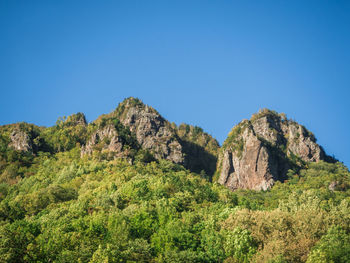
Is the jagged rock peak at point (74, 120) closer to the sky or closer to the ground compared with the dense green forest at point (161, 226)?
closer to the sky

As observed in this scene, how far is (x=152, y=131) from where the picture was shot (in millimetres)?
170250

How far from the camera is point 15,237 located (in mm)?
54594

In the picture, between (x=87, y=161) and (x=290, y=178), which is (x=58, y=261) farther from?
(x=290, y=178)

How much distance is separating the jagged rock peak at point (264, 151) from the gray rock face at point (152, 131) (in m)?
20.4

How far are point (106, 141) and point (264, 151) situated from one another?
5621cm

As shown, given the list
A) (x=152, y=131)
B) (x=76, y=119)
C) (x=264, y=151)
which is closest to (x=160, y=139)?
(x=152, y=131)

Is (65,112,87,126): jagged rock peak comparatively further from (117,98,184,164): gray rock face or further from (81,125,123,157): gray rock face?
(81,125,123,157): gray rock face

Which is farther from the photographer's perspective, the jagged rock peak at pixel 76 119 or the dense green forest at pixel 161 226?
the jagged rock peak at pixel 76 119

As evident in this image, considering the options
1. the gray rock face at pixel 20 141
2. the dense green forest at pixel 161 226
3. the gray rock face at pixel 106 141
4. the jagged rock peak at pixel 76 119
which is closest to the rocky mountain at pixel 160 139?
the jagged rock peak at pixel 76 119

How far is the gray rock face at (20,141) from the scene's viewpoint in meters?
157

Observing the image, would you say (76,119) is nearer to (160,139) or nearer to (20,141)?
(20,141)

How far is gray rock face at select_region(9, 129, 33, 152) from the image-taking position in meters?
157

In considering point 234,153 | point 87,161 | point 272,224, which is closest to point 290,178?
point 234,153

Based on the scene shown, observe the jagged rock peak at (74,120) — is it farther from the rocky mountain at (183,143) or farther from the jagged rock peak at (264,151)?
the jagged rock peak at (264,151)
